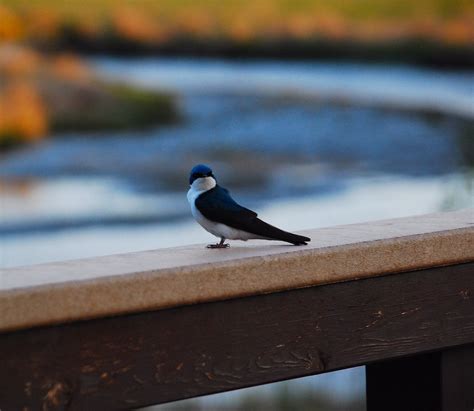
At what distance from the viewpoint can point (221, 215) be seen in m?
0.82

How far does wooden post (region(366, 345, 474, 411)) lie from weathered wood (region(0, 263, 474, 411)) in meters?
0.02

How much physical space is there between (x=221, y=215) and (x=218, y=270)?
4.9 inches

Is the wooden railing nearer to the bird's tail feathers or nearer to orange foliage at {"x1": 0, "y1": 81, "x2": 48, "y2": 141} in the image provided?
the bird's tail feathers

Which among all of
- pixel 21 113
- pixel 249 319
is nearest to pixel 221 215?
pixel 249 319

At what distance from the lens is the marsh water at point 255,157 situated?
301cm

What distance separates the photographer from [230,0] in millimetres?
3270

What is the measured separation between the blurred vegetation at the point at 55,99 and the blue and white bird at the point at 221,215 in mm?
2274

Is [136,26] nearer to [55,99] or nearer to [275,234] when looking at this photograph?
[55,99]

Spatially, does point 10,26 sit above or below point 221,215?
above

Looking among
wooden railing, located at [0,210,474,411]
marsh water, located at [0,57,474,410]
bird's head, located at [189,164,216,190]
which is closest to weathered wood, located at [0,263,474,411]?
wooden railing, located at [0,210,474,411]

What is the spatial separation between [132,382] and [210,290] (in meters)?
0.08

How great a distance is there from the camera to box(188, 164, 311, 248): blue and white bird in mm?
799

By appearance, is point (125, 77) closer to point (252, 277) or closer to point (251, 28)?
point (251, 28)

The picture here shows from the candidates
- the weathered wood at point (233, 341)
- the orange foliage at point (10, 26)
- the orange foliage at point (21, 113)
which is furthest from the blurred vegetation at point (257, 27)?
the weathered wood at point (233, 341)
